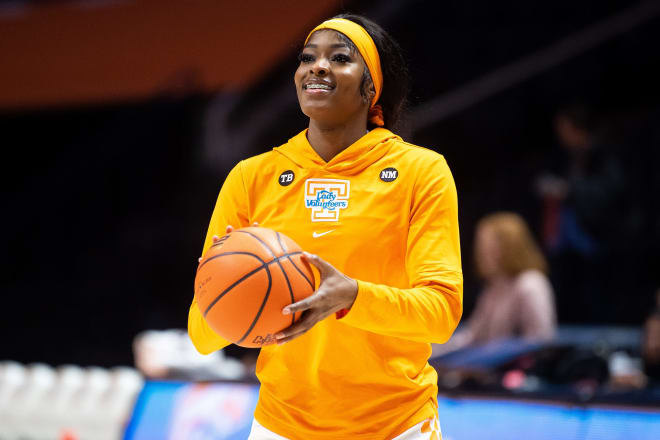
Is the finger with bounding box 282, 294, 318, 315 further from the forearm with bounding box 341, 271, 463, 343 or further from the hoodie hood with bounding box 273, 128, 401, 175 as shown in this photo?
the hoodie hood with bounding box 273, 128, 401, 175

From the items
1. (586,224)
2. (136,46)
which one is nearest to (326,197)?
(586,224)

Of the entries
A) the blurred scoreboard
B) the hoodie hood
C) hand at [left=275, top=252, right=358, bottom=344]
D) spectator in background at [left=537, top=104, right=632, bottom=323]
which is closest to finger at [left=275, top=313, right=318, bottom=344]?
hand at [left=275, top=252, right=358, bottom=344]

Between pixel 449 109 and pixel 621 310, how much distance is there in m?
2.41

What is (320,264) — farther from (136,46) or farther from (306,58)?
(136,46)

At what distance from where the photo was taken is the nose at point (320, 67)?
216 centimetres

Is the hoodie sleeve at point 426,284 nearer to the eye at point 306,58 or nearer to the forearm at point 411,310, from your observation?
the forearm at point 411,310

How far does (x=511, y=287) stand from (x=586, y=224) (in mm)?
1622

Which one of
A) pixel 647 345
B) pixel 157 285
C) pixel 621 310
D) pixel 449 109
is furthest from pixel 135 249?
pixel 647 345

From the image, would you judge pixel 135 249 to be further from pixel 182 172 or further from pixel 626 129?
pixel 626 129

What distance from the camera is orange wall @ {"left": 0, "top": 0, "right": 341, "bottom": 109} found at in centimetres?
865

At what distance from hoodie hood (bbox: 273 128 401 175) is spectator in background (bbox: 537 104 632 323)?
14.7 ft

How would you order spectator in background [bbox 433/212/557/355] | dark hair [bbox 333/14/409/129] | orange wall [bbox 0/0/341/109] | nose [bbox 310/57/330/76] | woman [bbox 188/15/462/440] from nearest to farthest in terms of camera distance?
1. woman [bbox 188/15/462/440]
2. nose [bbox 310/57/330/76]
3. dark hair [bbox 333/14/409/129]
4. spectator in background [bbox 433/212/557/355]
5. orange wall [bbox 0/0/341/109]

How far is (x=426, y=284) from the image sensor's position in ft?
6.52

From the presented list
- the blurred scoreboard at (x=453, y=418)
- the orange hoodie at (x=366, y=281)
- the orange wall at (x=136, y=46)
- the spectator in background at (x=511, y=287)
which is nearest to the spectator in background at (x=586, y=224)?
the spectator in background at (x=511, y=287)
